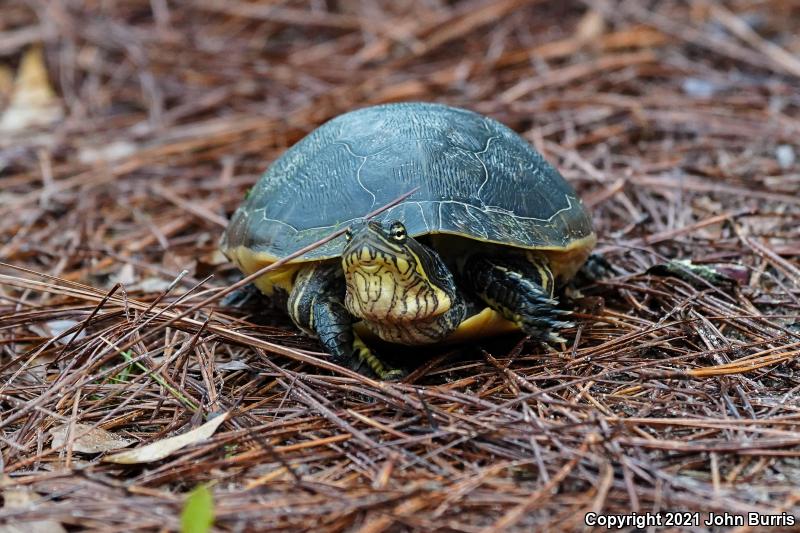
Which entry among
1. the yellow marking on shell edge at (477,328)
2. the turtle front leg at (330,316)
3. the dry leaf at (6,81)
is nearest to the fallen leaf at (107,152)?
the dry leaf at (6,81)

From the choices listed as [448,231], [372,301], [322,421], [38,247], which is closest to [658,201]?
[448,231]

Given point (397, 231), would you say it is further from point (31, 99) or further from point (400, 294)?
point (31, 99)

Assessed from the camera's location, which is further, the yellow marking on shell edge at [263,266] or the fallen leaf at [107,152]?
the fallen leaf at [107,152]

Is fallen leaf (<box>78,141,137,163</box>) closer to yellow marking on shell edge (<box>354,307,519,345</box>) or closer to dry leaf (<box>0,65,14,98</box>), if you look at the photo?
dry leaf (<box>0,65,14,98</box>)

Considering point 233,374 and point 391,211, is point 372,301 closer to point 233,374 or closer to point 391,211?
point 391,211

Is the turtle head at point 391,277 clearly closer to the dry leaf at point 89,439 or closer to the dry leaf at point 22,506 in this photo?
the dry leaf at point 89,439

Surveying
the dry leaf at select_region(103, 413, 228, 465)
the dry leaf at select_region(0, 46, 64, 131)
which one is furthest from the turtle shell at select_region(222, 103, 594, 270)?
the dry leaf at select_region(0, 46, 64, 131)
